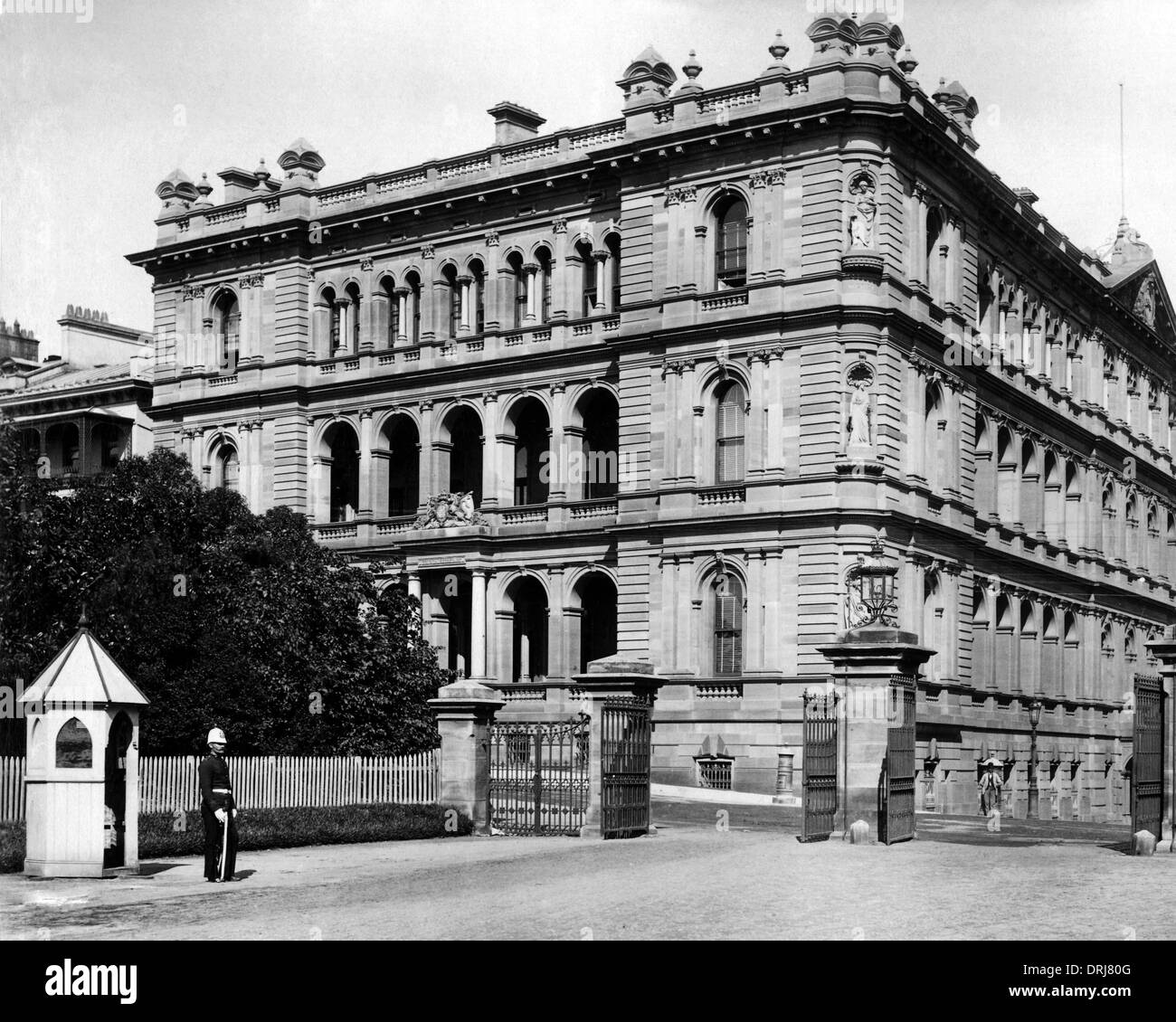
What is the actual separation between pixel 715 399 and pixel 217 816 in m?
28.1

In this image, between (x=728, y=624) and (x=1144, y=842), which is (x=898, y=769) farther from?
(x=728, y=624)

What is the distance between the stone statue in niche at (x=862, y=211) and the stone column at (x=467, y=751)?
20.0m

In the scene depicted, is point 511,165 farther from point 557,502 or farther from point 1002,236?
point 1002,236

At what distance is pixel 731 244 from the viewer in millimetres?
46438

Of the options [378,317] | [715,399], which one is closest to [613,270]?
[715,399]

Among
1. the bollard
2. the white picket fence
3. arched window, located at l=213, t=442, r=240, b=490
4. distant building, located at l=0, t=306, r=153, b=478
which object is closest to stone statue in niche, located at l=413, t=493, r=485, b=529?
arched window, located at l=213, t=442, r=240, b=490

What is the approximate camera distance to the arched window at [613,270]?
50094mm

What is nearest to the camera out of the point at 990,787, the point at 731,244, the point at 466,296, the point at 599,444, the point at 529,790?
the point at 529,790

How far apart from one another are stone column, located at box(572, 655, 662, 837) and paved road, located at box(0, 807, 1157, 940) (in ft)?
6.89

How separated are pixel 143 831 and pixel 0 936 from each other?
8.35 metres

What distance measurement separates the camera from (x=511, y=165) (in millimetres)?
52125

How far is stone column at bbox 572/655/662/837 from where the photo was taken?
26.2 meters

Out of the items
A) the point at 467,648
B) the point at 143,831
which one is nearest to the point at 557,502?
the point at 467,648

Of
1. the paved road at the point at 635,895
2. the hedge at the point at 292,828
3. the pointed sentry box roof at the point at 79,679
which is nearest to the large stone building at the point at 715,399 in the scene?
the hedge at the point at 292,828
